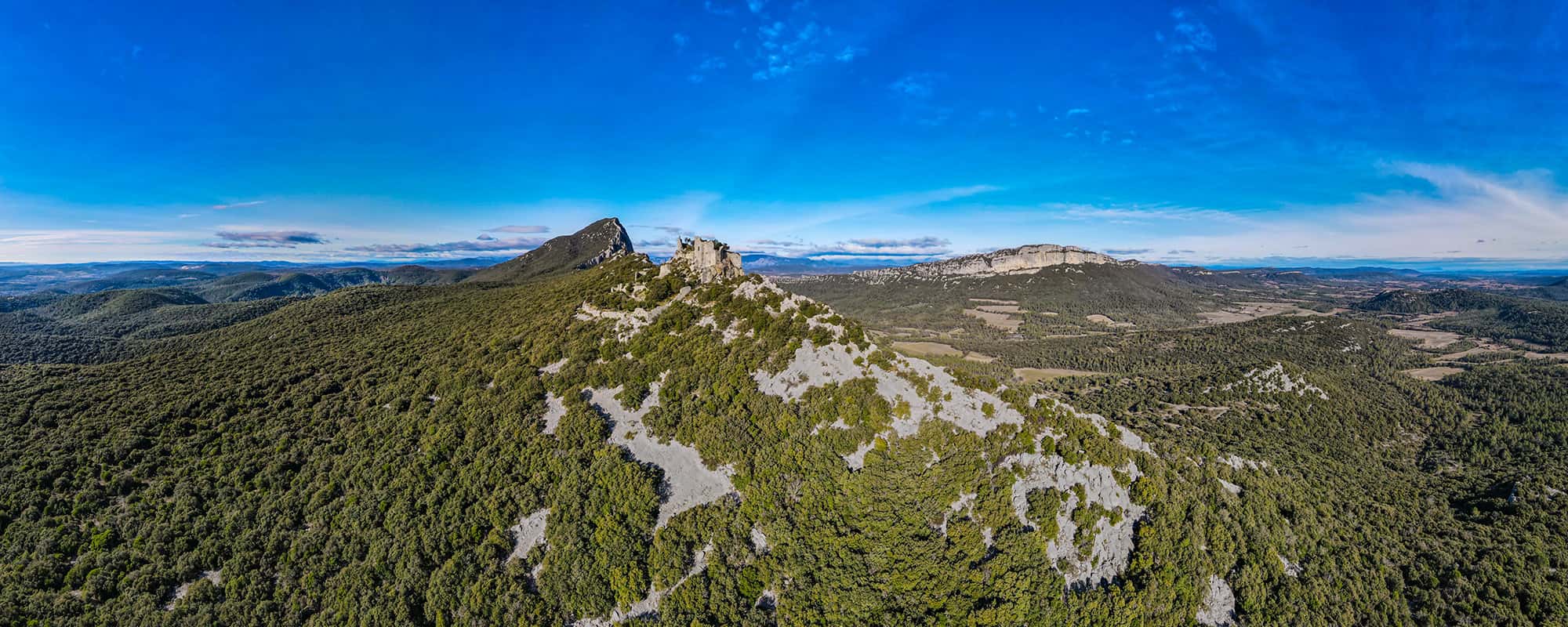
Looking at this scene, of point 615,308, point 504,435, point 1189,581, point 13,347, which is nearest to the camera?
point 1189,581

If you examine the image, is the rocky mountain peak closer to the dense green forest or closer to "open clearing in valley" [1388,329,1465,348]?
the dense green forest

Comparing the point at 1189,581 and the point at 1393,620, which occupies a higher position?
the point at 1189,581

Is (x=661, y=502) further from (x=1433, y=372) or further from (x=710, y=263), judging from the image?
(x=1433, y=372)

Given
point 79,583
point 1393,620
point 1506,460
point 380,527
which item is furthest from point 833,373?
point 1506,460

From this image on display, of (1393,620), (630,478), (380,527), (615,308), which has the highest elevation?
(615,308)

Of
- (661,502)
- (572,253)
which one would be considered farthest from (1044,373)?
(572,253)

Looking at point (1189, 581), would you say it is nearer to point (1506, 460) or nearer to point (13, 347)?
point (1506, 460)
